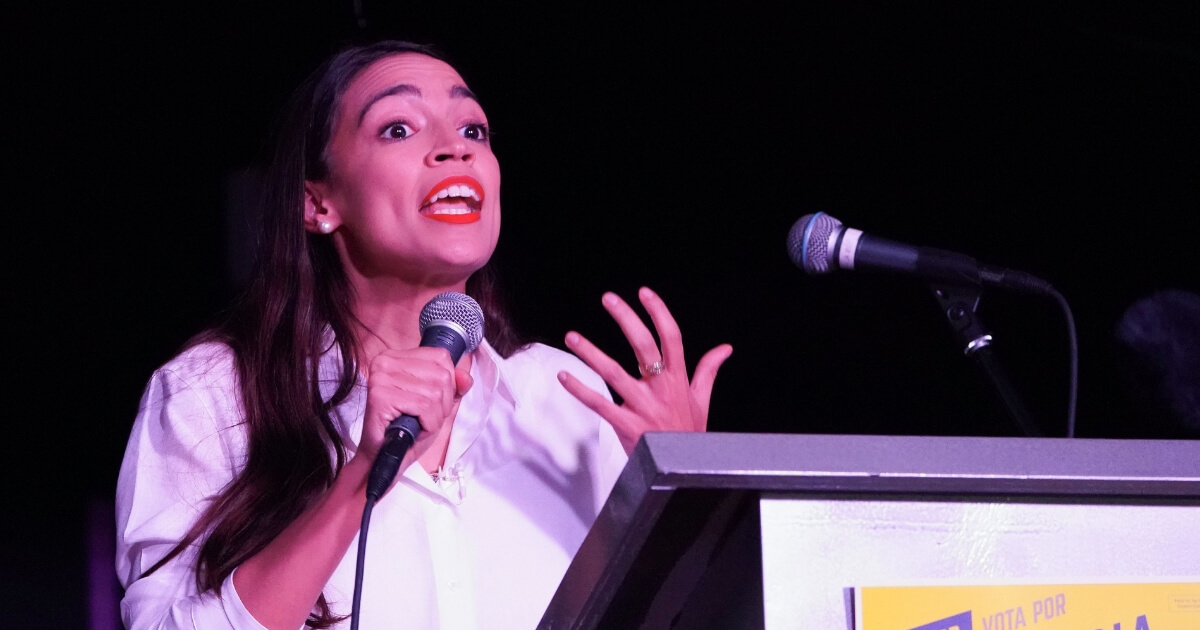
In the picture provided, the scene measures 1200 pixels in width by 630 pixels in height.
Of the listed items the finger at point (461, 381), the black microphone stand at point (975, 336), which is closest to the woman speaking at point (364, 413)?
the finger at point (461, 381)

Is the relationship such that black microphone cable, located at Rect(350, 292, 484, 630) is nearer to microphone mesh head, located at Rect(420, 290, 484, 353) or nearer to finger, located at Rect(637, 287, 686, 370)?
microphone mesh head, located at Rect(420, 290, 484, 353)

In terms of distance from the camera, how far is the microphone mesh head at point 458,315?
4.16 ft

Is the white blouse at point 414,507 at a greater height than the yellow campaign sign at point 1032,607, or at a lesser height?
greater

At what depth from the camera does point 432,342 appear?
1.20m

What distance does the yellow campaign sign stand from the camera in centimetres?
73

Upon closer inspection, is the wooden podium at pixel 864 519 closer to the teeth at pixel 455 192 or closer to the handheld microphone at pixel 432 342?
the handheld microphone at pixel 432 342

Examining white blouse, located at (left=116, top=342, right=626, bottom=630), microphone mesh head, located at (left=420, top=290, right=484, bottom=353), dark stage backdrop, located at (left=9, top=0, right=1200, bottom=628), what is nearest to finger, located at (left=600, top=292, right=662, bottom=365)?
microphone mesh head, located at (left=420, top=290, right=484, bottom=353)

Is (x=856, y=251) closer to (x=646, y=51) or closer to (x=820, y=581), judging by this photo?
(x=820, y=581)

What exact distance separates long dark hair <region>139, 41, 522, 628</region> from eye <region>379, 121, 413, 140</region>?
15 cm

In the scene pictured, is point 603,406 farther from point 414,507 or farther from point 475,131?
point 475,131

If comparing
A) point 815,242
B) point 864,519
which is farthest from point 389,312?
point 864,519

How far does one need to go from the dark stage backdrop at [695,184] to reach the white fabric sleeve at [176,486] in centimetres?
87

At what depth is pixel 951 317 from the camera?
4.43 feet

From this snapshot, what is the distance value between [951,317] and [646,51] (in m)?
1.85
